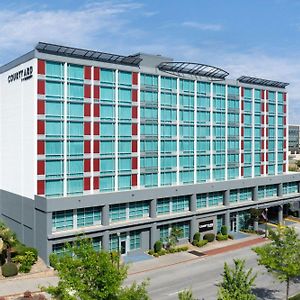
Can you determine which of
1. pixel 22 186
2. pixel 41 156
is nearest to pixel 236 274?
pixel 41 156

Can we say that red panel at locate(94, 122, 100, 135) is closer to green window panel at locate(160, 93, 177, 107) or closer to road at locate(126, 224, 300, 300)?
green window panel at locate(160, 93, 177, 107)

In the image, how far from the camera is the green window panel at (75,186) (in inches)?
1902

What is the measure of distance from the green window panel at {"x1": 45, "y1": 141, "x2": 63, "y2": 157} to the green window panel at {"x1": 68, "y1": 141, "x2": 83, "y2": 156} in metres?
1.06

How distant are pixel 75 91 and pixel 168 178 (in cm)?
1745

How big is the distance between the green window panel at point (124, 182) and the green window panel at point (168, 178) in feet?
17.4

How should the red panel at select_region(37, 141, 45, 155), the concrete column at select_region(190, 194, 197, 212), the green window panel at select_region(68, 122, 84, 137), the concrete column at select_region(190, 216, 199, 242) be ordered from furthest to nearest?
the concrete column at select_region(190, 194, 197, 212), the concrete column at select_region(190, 216, 199, 242), the green window panel at select_region(68, 122, 84, 137), the red panel at select_region(37, 141, 45, 155)

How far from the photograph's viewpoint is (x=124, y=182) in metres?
52.8

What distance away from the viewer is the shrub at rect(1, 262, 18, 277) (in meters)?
42.5

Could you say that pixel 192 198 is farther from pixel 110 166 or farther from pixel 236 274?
pixel 236 274

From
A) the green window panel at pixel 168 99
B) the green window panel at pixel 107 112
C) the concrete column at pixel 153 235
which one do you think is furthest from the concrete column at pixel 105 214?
the green window panel at pixel 168 99

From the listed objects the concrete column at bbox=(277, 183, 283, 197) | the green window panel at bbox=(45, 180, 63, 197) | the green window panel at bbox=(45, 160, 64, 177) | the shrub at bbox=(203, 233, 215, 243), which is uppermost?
the green window panel at bbox=(45, 160, 64, 177)

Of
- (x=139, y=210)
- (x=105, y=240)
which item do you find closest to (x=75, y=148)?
(x=105, y=240)

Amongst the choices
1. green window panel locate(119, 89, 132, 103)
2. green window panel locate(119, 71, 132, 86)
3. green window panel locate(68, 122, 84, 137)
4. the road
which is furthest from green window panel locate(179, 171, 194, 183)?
green window panel locate(68, 122, 84, 137)

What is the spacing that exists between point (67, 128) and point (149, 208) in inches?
586
